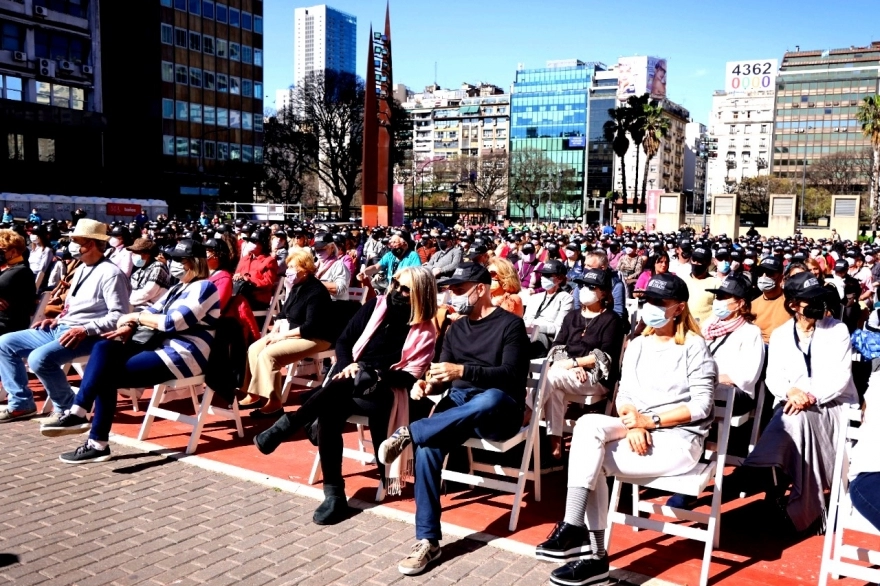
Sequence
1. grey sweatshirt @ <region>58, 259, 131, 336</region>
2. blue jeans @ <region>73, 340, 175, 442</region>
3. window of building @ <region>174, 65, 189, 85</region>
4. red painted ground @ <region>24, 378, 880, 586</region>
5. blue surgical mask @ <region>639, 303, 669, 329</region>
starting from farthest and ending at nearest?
window of building @ <region>174, 65, 189, 85</region>, grey sweatshirt @ <region>58, 259, 131, 336</region>, blue jeans @ <region>73, 340, 175, 442</region>, blue surgical mask @ <region>639, 303, 669, 329</region>, red painted ground @ <region>24, 378, 880, 586</region>

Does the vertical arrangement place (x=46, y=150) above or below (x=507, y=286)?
above

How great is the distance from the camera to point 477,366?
4883 mm

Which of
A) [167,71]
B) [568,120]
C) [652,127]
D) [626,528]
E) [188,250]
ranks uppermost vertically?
[568,120]

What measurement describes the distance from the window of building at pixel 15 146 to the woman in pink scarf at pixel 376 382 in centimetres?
4870

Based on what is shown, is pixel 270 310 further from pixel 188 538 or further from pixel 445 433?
pixel 445 433

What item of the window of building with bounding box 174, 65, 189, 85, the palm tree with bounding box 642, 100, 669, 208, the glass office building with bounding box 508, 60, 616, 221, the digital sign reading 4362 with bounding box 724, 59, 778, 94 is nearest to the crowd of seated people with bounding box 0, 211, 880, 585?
the window of building with bounding box 174, 65, 189, 85

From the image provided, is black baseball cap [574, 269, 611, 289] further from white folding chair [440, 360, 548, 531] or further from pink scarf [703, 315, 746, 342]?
white folding chair [440, 360, 548, 531]

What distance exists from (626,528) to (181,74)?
6256 cm

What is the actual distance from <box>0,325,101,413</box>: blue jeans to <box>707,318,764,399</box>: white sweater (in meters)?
5.20

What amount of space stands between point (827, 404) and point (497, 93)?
539ft

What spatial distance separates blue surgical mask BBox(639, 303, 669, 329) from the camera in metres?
4.54

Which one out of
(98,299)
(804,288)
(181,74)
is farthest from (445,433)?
(181,74)

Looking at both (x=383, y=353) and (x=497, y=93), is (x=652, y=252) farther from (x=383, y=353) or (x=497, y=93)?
(x=497, y=93)

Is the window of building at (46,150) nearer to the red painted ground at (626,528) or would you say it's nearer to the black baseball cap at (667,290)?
the red painted ground at (626,528)
